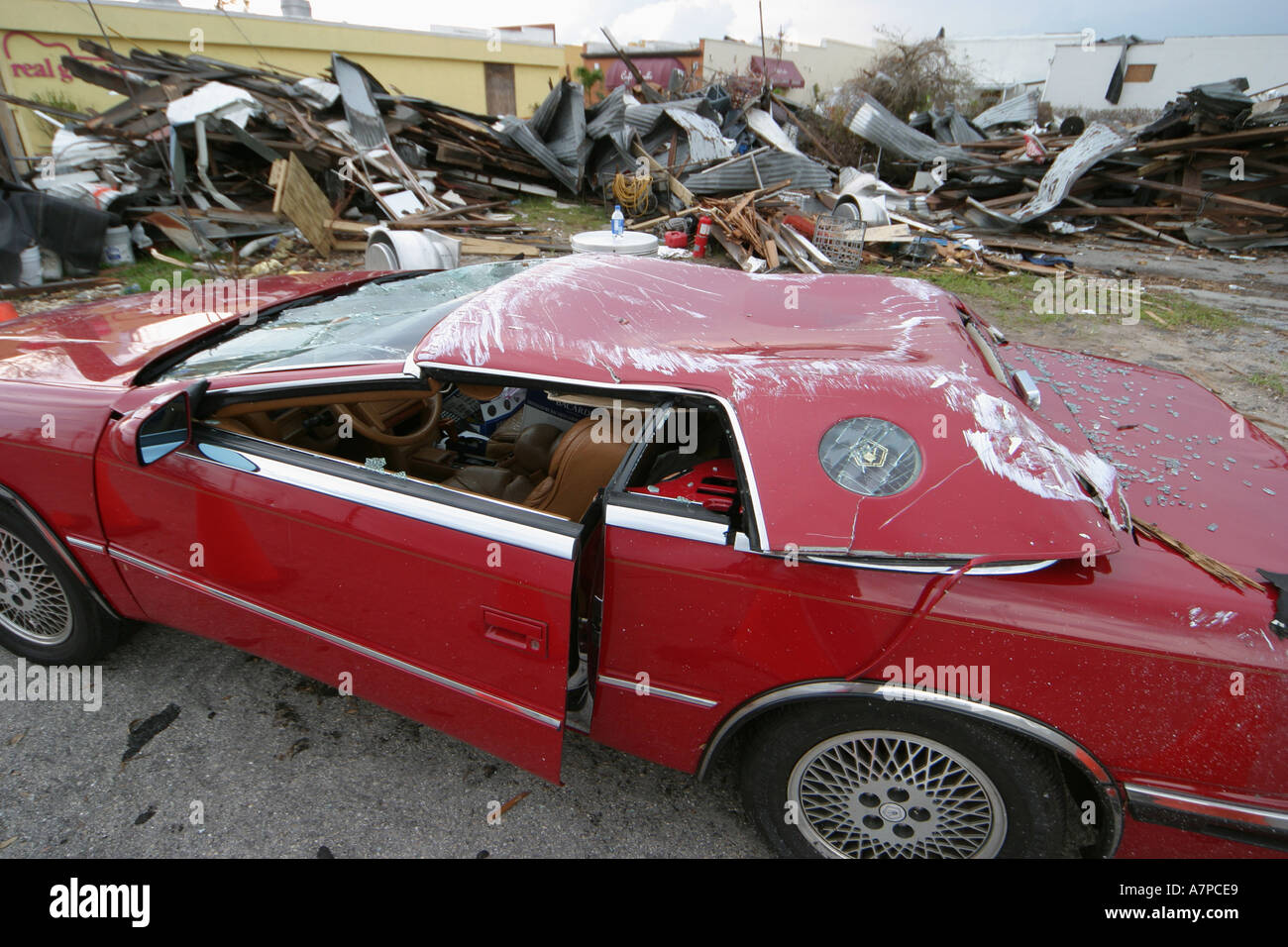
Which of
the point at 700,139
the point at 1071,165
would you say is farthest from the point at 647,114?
the point at 1071,165

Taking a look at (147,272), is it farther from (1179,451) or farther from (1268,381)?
(1268,381)

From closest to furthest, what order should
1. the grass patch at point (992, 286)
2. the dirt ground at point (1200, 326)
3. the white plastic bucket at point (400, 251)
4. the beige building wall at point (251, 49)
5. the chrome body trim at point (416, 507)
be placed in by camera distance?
1. the chrome body trim at point (416, 507)
2. the dirt ground at point (1200, 326)
3. the white plastic bucket at point (400, 251)
4. the grass patch at point (992, 286)
5. the beige building wall at point (251, 49)

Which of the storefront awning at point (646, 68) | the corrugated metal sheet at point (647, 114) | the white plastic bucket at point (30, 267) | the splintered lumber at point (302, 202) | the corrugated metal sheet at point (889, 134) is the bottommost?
the white plastic bucket at point (30, 267)

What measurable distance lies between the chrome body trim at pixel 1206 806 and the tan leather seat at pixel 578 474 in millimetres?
1608

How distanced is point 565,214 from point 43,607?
1102 centimetres

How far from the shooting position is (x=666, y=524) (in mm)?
1728

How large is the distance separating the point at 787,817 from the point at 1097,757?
0.80 m

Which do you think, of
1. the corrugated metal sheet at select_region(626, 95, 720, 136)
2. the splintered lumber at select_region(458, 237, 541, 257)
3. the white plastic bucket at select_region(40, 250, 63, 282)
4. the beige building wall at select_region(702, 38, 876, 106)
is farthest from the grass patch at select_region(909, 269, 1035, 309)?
the beige building wall at select_region(702, 38, 876, 106)

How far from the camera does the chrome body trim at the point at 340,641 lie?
1865 millimetres

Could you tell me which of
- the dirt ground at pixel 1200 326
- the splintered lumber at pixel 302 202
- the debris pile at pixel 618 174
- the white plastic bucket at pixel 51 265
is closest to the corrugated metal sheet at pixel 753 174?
the debris pile at pixel 618 174

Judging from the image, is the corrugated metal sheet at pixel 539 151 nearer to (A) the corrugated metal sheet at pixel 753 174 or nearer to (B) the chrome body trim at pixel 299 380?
(A) the corrugated metal sheet at pixel 753 174
